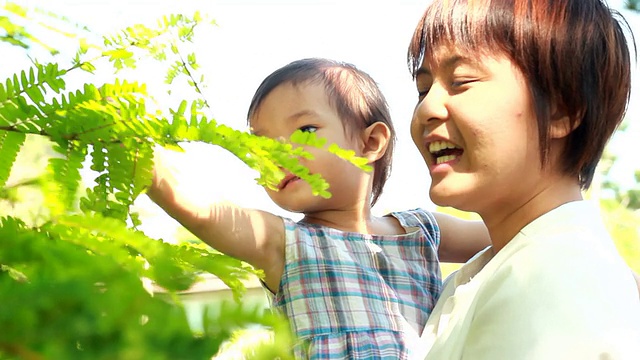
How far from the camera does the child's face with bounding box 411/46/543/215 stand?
1154 mm

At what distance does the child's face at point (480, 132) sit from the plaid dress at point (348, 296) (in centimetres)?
32

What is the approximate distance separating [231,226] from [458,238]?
2.57ft

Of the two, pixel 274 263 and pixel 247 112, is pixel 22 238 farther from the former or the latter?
pixel 247 112

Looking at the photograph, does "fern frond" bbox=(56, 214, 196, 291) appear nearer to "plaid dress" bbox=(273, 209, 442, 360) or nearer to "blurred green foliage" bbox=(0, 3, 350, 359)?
"blurred green foliage" bbox=(0, 3, 350, 359)

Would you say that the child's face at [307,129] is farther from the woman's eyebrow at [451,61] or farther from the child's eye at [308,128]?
the woman's eyebrow at [451,61]

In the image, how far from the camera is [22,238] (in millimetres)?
330

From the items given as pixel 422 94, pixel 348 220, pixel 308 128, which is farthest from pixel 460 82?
pixel 348 220

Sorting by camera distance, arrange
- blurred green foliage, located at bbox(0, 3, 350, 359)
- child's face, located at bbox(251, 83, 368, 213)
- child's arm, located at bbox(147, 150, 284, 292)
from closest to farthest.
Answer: blurred green foliage, located at bbox(0, 3, 350, 359) < child's arm, located at bbox(147, 150, 284, 292) < child's face, located at bbox(251, 83, 368, 213)

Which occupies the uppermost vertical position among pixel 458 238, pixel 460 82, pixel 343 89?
pixel 343 89

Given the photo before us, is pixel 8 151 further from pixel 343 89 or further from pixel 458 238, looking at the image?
pixel 458 238

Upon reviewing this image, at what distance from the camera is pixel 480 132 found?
1.15 metres

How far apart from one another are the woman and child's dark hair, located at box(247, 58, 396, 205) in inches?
12.2

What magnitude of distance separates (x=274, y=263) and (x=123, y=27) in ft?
2.57

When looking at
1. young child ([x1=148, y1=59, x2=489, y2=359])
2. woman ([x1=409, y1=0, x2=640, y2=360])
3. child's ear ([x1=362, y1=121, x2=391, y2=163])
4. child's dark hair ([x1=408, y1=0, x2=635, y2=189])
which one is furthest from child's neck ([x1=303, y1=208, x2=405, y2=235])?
child's dark hair ([x1=408, y1=0, x2=635, y2=189])
